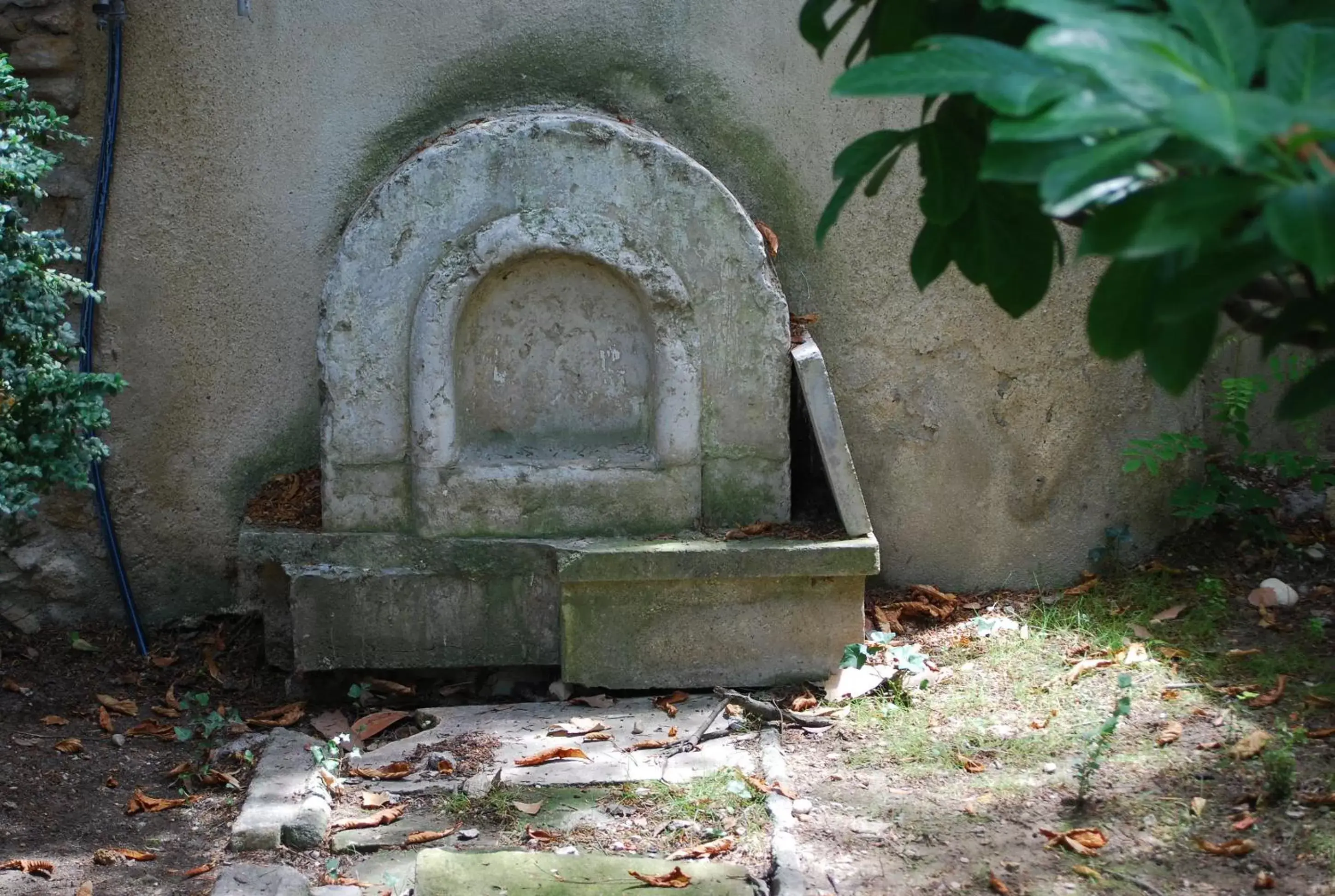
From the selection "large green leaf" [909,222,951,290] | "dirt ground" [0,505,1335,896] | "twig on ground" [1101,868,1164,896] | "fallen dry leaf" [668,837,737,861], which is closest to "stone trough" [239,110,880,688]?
"dirt ground" [0,505,1335,896]

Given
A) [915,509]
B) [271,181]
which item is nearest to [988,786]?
[915,509]

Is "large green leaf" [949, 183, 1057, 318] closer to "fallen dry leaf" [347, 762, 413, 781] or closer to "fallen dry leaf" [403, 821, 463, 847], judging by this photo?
"fallen dry leaf" [403, 821, 463, 847]

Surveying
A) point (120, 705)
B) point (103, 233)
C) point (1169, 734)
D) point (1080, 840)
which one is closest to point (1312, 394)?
point (1080, 840)

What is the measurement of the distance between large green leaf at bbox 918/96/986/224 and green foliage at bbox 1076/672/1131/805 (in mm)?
1839

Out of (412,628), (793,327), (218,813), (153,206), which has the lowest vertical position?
(218,813)

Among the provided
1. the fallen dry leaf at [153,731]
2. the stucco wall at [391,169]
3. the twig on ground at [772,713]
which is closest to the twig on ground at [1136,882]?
the twig on ground at [772,713]

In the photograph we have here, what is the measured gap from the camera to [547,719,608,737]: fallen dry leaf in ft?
12.5

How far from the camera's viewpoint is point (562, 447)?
4.21 meters

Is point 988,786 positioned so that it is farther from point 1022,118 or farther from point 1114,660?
point 1022,118

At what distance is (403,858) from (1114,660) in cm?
216

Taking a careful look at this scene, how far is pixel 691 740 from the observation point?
12.3 ft

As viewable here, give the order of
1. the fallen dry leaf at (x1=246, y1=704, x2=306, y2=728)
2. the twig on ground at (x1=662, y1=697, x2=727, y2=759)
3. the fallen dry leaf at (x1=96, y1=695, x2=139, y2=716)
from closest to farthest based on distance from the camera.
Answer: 1. the twig on ground at (x1=662, y1=697, x2=727, y2=759)
2. the fallen dry leaf at (x1=246, y1=704, x2=306, y2=728)
3. the fallen dry leaf at (x1=96, y1=695, x2=139, y2=716)

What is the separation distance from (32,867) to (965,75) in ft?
9.66

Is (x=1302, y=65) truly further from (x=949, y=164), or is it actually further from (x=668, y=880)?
(x=668, y=880)
